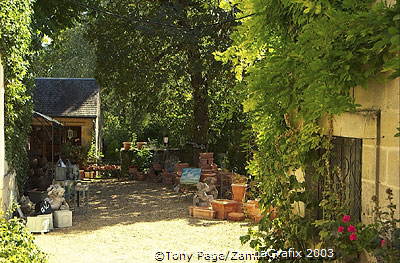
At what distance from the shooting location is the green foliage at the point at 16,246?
20.5 feet

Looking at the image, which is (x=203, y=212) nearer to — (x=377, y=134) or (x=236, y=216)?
(x=236, y=216)

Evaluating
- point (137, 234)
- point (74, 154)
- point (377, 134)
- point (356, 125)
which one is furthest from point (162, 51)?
point (377, 134)

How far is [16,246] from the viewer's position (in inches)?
267

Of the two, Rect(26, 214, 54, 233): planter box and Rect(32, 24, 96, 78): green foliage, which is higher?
Rect(32, 24, 96, 78): green foliage

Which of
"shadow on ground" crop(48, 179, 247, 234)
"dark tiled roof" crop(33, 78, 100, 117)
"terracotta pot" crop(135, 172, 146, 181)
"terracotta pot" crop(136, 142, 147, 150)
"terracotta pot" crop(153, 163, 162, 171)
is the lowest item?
"shadow on ground" crop(48, 179, 247, 234)

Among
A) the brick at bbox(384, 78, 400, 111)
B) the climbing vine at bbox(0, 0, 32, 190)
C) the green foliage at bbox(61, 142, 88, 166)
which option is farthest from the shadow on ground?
the brick at bbox(384, 78, 400, 111)

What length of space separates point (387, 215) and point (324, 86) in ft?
3.14

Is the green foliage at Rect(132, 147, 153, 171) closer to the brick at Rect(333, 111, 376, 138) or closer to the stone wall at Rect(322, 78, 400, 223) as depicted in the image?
the brick at Rect(333, 111, 376, 138)

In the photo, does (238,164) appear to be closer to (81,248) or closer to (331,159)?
(81,248)

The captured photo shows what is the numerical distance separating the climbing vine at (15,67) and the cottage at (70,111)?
9.89 meters

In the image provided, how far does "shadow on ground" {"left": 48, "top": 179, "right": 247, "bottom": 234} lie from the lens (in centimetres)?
1137

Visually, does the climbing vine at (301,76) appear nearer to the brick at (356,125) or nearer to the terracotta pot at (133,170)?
the brick at (356,125)

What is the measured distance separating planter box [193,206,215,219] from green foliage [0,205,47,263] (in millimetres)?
5017

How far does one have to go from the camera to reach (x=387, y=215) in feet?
11.4
